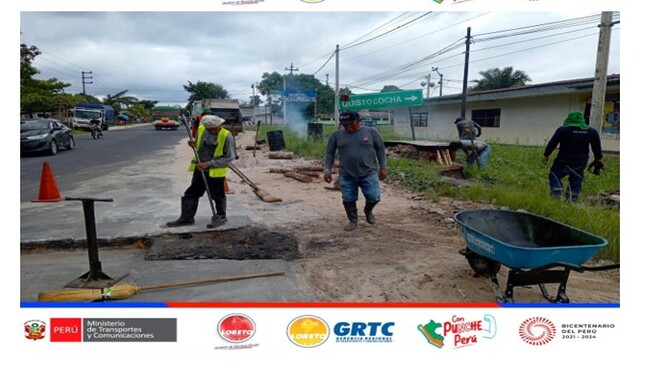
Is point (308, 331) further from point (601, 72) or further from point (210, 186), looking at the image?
point (601, 72)

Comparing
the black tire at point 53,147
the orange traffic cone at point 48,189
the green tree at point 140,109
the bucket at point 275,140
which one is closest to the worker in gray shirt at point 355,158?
the orange traffic cone at point 48,189

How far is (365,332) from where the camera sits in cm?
238

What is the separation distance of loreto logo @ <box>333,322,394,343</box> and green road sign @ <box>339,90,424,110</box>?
23.9 ft

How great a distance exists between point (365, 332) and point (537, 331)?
1063 mm

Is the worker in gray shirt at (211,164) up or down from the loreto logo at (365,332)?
up

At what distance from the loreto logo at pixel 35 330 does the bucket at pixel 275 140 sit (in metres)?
11.7

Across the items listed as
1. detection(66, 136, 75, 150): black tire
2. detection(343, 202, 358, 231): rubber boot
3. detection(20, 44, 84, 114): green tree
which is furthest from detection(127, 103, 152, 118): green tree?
detection(343, 202, 358, 231): rubber boot

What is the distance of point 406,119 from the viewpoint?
2302 cm

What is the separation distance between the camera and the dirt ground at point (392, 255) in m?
3.02

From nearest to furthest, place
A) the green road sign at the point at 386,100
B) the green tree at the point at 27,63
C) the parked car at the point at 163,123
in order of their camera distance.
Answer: the green tree at the point at 27,63 < the green road sign at the point at 386,100 < the parked car at the point at 163,123

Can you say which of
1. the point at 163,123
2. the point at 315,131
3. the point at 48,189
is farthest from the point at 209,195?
the point at 163,123

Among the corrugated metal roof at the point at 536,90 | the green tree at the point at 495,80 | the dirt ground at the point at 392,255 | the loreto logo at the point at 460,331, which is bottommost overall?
the loreto logo at the point at 460,331

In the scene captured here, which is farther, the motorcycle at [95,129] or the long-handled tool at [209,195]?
the motorcycle at [95,129]

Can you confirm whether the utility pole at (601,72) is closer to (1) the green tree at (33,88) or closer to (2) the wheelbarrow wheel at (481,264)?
(2) the wheelbarrow wheel at (481,264)
